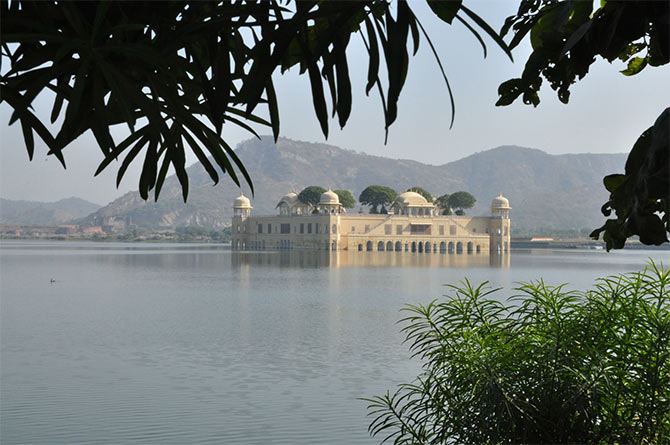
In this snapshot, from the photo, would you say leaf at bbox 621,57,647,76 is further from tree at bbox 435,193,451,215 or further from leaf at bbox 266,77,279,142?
tree at bbox 435,193,451,215

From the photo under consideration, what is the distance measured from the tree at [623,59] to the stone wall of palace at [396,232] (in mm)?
54562

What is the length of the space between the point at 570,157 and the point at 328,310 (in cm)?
18601

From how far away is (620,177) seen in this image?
152cm

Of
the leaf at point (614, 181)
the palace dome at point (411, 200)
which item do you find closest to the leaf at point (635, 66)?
the leaf at point (614, 181)

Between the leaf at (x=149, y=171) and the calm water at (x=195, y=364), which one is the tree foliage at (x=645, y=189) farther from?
the calm water at (x=195, y=364)

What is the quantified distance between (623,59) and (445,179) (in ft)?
606

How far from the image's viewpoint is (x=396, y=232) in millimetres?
57844

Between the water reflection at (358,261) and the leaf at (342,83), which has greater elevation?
the leaf at (342,83)

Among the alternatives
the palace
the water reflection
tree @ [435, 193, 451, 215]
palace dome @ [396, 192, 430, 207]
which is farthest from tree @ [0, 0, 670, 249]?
tree @ [435, 193, 451, 215]

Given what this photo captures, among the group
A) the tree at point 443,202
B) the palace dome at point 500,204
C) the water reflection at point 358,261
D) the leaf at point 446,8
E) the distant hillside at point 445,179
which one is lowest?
the water reflection at point 358,261

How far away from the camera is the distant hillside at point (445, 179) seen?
14888cm

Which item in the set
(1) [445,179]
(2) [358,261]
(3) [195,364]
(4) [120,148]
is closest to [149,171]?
(4) [120,148]

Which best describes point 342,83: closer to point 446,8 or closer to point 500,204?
point 446,8

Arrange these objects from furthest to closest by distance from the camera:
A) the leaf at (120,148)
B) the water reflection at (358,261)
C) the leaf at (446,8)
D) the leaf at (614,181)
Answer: the water reflection at (358,261), the leaf at (120,148), the leaf at (446,8), the leaf at (614,181)
